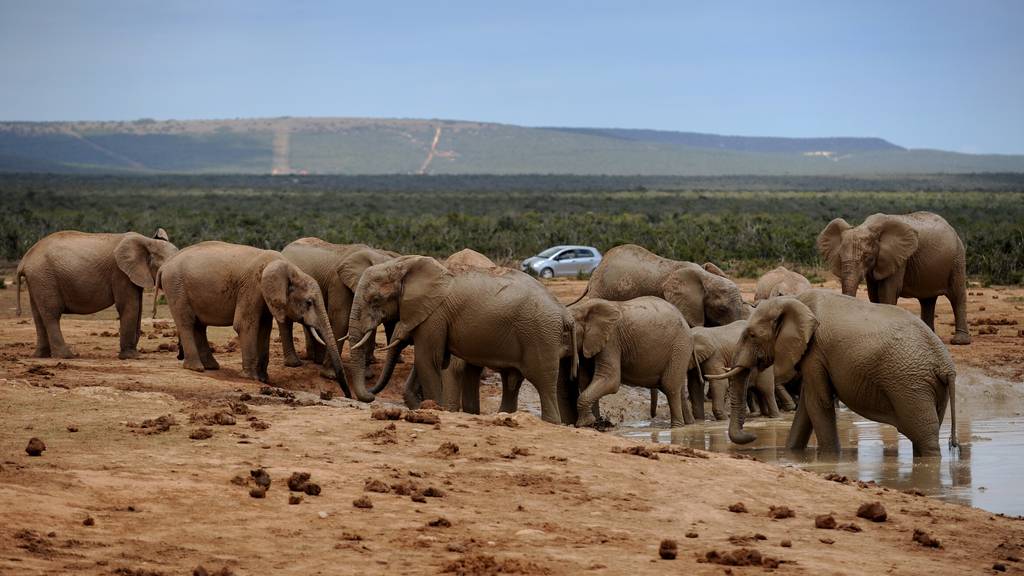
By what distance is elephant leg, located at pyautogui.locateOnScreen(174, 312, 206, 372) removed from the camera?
17.2 m

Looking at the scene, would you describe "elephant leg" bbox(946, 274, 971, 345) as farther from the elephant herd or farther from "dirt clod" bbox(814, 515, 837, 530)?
"dirt clod" bbox(814, 515, 837, 530)

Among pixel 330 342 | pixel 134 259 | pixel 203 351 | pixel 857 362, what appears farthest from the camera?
pixel 134 259

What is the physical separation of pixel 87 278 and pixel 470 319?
20.0ft

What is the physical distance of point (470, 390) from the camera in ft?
53.9

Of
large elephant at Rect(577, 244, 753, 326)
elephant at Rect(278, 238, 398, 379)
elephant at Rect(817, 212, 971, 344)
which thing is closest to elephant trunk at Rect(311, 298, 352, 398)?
elephant at Rect(278, 238, 398, 379)

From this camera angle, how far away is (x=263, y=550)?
27.9 ft

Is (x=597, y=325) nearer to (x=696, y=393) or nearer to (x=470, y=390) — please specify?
(x=470, y=390)

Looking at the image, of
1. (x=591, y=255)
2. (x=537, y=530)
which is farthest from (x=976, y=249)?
(x=537, y=530)

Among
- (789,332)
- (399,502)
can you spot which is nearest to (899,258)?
(789,332)

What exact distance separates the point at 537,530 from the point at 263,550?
6.04 ft

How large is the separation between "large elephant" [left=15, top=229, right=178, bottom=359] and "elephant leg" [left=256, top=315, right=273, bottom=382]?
6.29ft

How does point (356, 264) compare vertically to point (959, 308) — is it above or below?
above

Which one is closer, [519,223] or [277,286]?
[277,286]

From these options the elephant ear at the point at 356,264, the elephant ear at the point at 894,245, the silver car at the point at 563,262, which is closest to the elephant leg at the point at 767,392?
the elephant ear at the point at 894,245
